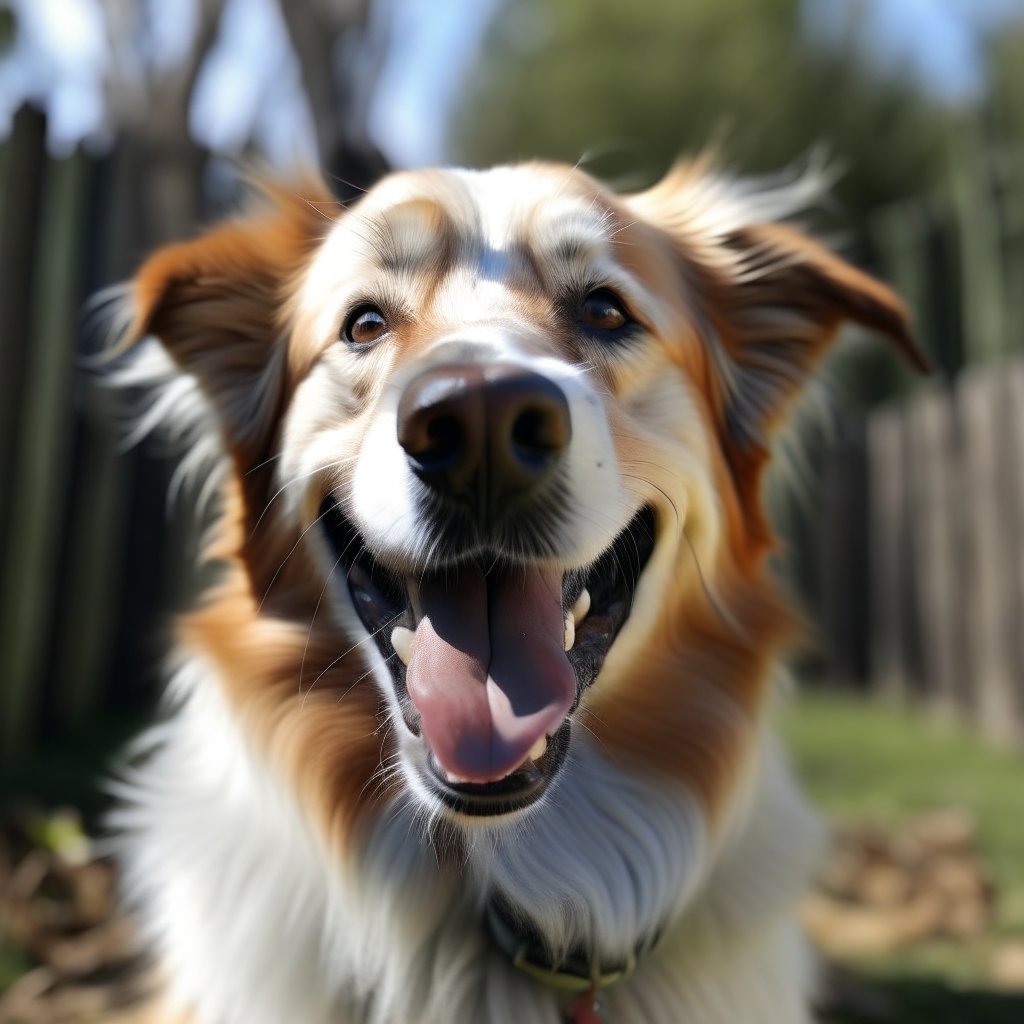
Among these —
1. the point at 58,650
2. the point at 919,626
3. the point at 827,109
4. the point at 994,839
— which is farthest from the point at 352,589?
the point at 827,109

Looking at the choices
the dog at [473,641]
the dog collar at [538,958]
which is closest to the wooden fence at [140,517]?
the dog at [473,641]

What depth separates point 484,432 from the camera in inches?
70.9

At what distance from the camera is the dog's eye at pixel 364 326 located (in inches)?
94.1

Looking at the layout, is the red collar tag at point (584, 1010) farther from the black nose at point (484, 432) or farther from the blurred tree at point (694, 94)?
the blurred tree at point (694, 94)

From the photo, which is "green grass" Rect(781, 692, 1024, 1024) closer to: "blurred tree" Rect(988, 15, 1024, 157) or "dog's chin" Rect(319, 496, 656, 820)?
"dog's chin" Rect(319, 496, 656, 820)

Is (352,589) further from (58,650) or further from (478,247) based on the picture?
(58,650)

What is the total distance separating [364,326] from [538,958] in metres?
1.31

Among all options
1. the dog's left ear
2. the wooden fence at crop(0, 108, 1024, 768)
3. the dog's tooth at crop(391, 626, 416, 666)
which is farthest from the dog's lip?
the wooden fence at crop(0, 108, 1024, 768)

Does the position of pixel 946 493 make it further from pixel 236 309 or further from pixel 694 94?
pixel 694 94

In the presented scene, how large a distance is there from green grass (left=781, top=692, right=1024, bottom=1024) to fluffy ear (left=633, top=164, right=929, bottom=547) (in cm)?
168

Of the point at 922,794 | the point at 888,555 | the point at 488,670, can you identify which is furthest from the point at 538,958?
the point at 888,555

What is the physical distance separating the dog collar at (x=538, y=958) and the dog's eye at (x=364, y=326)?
1.16m

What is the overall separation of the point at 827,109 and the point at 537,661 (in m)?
21.6

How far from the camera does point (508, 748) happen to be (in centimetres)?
191
